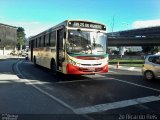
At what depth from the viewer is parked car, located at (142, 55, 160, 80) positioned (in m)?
15.4

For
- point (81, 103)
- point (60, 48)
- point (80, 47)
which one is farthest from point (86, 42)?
point (81, 103)

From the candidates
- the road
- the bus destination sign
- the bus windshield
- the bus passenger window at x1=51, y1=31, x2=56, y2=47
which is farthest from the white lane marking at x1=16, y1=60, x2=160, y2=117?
the bus passenger window at x1=51, y1=31, x2=56, y2=47

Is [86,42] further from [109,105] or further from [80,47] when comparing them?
[109,105]

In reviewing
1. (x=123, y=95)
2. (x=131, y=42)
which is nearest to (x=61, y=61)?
(x=123, y=95)

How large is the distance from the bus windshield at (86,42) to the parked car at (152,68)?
9.26 feet

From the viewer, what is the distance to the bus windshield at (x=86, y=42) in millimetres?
14594

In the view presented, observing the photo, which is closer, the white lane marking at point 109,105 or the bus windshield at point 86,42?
the white lane marking at point 109,105

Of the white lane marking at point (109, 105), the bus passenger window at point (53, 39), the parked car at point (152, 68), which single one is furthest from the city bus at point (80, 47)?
the white lane marking at point (109, 105)

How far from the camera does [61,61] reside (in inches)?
608

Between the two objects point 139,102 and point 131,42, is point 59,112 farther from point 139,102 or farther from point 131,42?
point 131,42

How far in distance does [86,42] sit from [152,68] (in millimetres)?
4050

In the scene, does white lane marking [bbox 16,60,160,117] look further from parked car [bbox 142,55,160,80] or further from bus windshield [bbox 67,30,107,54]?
parked car [bbox 142,55,160,80]

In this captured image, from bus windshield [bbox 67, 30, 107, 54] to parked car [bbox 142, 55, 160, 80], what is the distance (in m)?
2.82

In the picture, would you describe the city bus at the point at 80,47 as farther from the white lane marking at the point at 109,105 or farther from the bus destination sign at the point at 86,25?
the white lane marking at the point at 109,105
